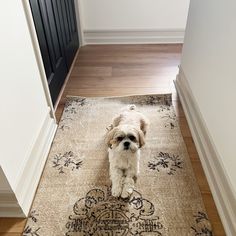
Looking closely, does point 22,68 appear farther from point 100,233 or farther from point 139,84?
point 139,84

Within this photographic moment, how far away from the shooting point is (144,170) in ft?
4.75

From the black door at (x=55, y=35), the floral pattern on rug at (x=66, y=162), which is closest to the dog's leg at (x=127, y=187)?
the floral pattern on rug at (x=66, y=162)

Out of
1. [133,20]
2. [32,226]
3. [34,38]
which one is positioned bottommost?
[32,226]

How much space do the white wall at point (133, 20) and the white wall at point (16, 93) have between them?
1649mm

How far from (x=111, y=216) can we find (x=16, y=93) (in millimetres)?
793

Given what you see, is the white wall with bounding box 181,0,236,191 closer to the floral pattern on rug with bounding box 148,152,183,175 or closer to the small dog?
the floral pattern on rug with bounding box 148,152,183,175

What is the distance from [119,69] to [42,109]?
117cm

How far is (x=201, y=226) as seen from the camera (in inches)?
45.9

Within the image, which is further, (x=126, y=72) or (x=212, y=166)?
(x=126, y=72)

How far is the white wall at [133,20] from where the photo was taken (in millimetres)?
2703

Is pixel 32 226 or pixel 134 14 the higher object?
pixel 134 14

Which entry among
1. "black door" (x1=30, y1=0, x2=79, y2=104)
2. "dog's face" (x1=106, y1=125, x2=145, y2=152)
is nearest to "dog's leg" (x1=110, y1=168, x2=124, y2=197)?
"dog's face" (x1=106, y1=125, x2=145, y2=152)

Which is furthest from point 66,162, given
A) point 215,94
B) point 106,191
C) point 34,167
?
point 215,94

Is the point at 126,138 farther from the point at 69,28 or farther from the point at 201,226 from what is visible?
the point at 69,28
